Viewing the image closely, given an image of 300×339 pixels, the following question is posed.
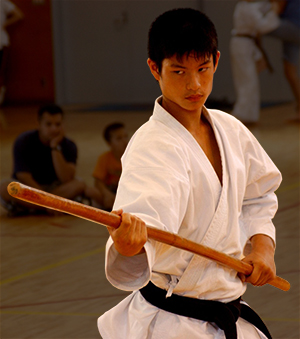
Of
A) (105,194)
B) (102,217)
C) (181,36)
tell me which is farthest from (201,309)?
(105,194)

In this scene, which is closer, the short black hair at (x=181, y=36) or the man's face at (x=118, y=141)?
the short black hair at (x=181, y=36)

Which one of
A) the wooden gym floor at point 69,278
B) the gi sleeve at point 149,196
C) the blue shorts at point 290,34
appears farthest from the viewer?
the blue shorts at point 290,34

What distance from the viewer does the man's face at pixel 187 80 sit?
1.41 m

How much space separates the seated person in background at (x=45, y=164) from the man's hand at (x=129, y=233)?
10.0ft

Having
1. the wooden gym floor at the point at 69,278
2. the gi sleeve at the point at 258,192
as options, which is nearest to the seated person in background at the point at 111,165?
the wooden gym floor at the point at 69,278

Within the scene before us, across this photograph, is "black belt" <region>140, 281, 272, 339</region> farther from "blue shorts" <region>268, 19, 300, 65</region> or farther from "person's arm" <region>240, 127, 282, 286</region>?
"blue shorts" <region>268, 19, 300, 65</region>

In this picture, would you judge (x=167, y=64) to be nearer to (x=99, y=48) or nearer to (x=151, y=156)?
(x=151, y=156)

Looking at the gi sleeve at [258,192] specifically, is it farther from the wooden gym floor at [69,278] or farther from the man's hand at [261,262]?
the wooden gym floor at [69,278]

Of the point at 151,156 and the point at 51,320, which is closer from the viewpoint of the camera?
the point at 151,156

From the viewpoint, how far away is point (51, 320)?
253 centimetres

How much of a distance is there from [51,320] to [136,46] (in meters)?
8.63

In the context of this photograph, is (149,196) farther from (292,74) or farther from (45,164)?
(292,74)

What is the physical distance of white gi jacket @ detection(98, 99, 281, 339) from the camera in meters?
1.30

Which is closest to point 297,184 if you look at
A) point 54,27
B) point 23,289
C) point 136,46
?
point 23,289
